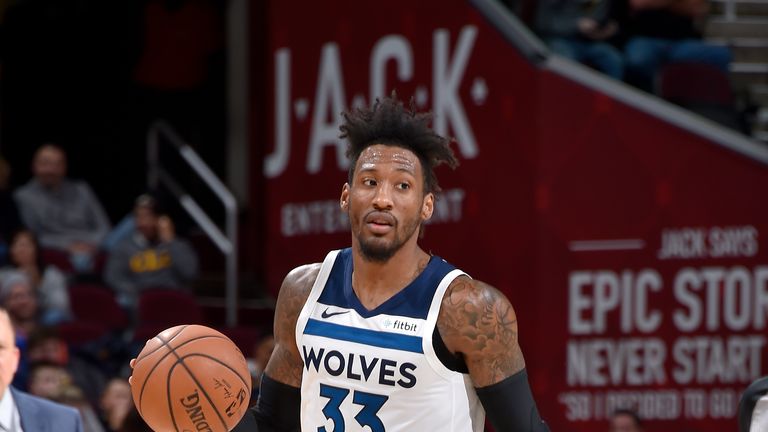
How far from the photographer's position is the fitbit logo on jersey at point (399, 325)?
4199 millimetres

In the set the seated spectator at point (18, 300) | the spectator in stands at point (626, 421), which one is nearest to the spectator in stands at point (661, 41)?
the spectator in stands at point (626, 421)

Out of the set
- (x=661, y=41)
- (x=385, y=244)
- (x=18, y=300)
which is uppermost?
(x=661, y=41)

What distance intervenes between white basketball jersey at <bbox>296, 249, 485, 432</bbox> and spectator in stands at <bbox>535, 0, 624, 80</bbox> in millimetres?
5328

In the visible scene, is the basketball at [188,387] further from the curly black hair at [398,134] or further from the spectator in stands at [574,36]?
the spectator in stands at [574,36]

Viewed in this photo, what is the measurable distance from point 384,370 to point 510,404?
1.17 feet

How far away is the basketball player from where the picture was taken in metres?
4.17

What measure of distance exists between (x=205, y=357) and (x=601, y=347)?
4.86 m

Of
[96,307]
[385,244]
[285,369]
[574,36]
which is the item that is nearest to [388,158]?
[385,244]

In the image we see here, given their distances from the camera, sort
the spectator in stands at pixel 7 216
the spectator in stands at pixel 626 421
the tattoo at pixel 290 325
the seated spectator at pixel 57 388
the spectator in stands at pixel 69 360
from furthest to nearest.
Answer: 1. the spectator in stands at pixel 7 216
2. the spectator in stands at pixel 69 360
3. the spectator in stands at pixel 626 421
4. the seated spectator at pixel 57 388
5. the tattoo at pixel 290 325

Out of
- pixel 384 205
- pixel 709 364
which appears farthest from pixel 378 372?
pixel 709 364

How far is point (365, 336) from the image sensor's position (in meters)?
4.25

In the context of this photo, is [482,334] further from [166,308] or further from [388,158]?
[166,308]

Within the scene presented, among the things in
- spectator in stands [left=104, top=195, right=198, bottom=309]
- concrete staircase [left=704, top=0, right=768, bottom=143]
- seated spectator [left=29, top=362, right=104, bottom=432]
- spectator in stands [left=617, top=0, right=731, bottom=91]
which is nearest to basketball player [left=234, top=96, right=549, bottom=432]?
seated spectator [left=29, top=362, right=104, bottom=432]

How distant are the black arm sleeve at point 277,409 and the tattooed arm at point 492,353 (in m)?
0.59
